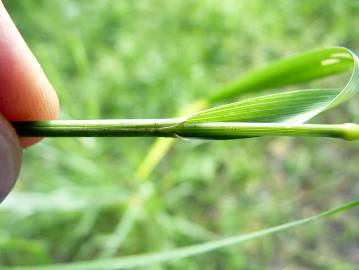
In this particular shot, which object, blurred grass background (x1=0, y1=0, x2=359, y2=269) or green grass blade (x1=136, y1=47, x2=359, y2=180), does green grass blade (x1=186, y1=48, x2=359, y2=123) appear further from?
blurred grass background (x1=0, y1=0, x2=359, y2=269)

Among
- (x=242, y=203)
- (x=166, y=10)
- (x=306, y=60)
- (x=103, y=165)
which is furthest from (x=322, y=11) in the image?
(x=306, y=60)

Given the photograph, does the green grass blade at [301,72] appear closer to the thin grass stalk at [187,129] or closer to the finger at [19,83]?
the thin grass stalk at [187,129]

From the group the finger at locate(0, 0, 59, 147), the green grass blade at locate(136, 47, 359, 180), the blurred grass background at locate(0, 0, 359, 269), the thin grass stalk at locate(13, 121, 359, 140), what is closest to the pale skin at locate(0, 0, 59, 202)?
the finger at locate(0, 0, 59, 147)

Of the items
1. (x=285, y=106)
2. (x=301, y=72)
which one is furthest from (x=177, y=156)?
(x=285, y=106)

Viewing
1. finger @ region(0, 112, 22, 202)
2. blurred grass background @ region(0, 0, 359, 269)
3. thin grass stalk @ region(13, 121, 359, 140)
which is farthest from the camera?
blurred grass background @ region(0, 0, 359, 269)

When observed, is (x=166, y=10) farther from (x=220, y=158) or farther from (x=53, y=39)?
(x=220, y=158)

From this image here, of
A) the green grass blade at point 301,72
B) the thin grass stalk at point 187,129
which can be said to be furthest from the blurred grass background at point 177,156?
the thin grass stalk at point 187,129
